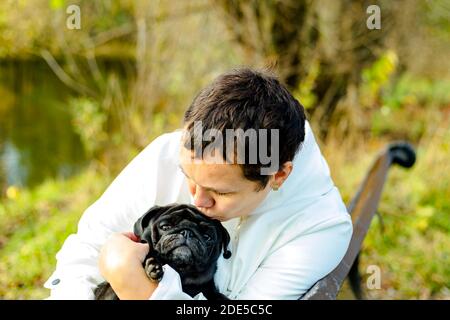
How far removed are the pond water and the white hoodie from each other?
6.05 m

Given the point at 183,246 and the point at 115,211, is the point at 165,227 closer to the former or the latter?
the point at 183,246

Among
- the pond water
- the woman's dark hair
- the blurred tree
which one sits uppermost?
the blurred tree

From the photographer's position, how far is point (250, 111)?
192 centimetres

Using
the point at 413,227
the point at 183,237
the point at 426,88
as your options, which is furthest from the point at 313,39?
the point at 426,88

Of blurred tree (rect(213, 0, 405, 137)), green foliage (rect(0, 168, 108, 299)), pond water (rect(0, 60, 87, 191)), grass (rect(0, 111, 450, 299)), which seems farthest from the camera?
pond water (rect(0, 60, 87, 191))

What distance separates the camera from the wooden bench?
195 centimetres

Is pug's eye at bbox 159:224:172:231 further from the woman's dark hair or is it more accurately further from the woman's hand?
the woman's dark hair

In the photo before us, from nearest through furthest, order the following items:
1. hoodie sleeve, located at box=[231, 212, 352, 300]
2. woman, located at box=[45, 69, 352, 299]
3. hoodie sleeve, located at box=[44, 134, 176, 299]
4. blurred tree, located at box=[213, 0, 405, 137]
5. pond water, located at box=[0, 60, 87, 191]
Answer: woman, located at box=[45, 69, 352, 299]
hoodie sleeve, located at box=[231, 212, 352, 300]
hoodie sleeve, located at box=[44, 134, 176, 299]
blurred tree, located at box=[213, 0, 405, 137]
pond water, located at box=[0, 60, 87, 191]

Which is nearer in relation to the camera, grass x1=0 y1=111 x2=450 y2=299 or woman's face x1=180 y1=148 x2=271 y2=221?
woman's face x1=180 y1=148 x2=271 y2=221

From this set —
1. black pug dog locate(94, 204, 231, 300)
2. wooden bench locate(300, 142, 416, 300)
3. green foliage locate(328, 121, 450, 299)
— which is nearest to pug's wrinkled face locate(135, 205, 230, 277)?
black pug dog locate(94, 204, 231, 300)

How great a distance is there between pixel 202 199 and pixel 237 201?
0.12 meters

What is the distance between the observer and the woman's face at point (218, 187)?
188cm

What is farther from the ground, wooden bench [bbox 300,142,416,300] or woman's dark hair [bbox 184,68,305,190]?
woman's dark hair [bbox 184,68,305,190]
